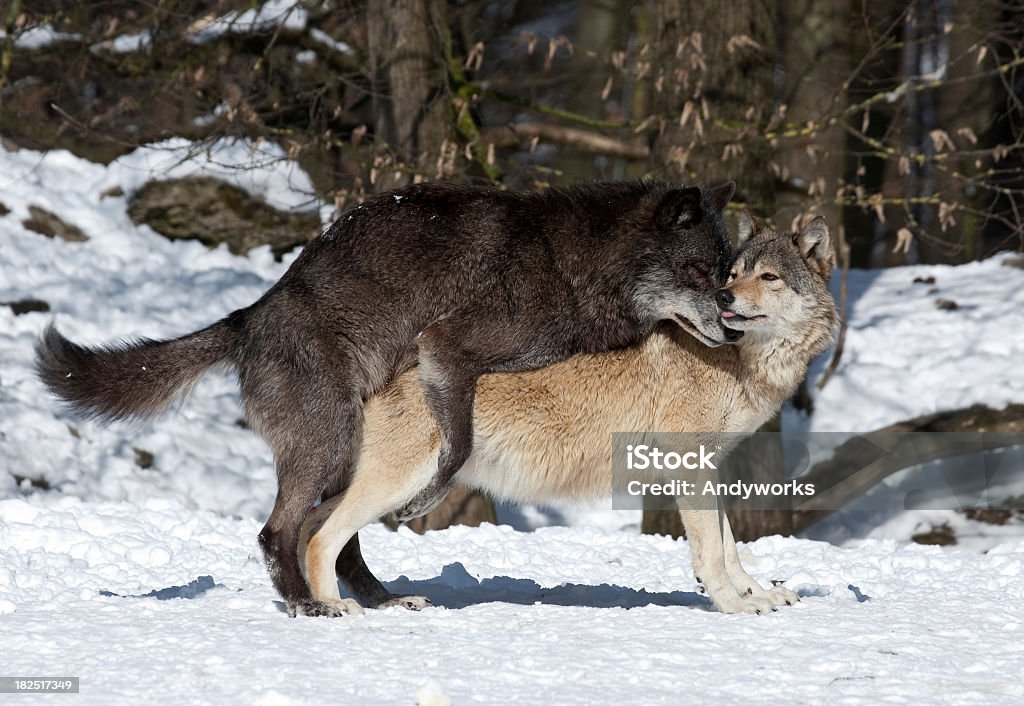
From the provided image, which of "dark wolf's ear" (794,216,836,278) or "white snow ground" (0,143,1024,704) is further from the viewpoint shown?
"dark wolf's ear" (794,216,836,278)

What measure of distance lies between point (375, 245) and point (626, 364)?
4.90 feet

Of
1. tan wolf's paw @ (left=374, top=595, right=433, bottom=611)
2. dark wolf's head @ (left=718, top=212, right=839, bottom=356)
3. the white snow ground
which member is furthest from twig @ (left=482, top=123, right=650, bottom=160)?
tan wolf's paw @ (left=374, top=595, right=433, bottom=611)

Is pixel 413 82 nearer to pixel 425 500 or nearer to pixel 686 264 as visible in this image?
pixel 686 264

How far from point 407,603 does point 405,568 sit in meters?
1.35

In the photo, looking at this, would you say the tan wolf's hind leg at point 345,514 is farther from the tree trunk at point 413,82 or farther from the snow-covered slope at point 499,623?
the tree trunk at point 413,82

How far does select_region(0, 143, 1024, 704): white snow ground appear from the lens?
4.60 m

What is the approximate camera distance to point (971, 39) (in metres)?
12.5

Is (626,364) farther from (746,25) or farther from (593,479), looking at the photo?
(746,25)

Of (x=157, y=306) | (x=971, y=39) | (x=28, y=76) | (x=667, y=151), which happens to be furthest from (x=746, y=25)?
(x=28, y=76)

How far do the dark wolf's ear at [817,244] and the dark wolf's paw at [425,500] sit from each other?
2322 mm

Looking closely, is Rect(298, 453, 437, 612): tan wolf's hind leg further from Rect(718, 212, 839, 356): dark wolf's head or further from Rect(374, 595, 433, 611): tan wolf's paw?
Rect(718, 212, 839, 356): dark wolf's head

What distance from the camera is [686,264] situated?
20.9 feet

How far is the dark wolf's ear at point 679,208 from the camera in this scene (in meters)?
6.41

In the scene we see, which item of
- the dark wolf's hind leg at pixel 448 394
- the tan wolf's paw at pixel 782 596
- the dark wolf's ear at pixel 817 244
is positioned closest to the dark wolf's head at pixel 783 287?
the dark wolf's ear at pixel 817 244
